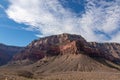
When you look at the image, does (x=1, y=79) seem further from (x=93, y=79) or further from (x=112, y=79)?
(x=112, y=79)

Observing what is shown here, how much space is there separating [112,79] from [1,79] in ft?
197

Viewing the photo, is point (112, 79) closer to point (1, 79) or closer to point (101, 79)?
point (101, 79)

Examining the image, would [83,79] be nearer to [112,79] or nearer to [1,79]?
[112,79]

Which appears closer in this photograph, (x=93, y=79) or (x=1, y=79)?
(x=1, y=79)

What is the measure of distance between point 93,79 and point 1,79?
50.3 meters

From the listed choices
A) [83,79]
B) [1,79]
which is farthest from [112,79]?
[1,79]

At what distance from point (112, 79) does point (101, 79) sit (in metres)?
5.72

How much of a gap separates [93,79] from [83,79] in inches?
204

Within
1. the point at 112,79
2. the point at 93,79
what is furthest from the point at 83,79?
the point at 112,79

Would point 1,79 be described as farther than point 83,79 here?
No

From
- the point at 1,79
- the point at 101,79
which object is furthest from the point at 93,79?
the point at 1,79

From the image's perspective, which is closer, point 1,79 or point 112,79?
point 1,79

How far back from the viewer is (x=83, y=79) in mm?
148250

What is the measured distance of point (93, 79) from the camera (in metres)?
147
